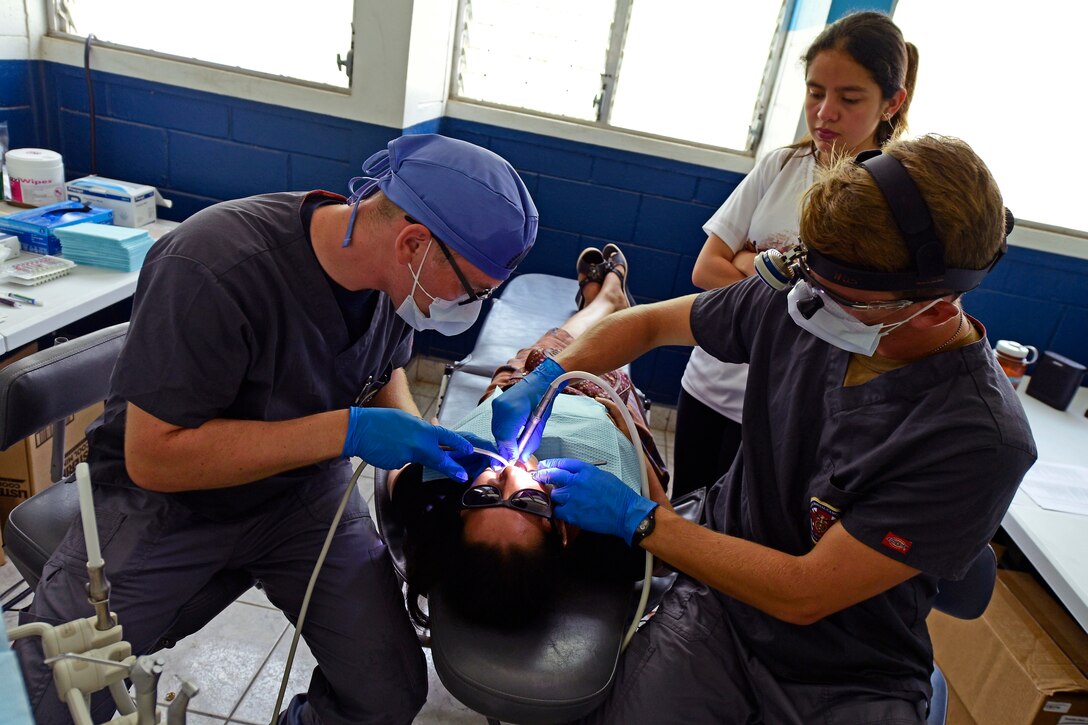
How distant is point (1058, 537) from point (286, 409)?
73.0 inches

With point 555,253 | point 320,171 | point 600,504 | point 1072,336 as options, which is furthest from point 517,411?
point 1072,336

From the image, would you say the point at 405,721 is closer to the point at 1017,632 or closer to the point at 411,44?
the point at 1017,632

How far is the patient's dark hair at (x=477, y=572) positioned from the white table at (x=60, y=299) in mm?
1099

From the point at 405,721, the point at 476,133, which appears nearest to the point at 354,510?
the point at 405,721

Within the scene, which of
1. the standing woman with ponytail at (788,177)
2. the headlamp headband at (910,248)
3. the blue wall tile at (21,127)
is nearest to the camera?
the headlamp headband at (910,248)

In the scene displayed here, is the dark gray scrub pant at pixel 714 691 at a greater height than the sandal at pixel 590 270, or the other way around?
the sandal at pixel 590 270

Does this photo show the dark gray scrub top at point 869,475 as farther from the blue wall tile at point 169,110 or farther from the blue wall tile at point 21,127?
the blue wall tile at point 21,127

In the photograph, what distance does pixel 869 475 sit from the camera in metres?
1.20

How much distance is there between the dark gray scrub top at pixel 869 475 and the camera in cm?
113

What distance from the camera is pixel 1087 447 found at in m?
2.30

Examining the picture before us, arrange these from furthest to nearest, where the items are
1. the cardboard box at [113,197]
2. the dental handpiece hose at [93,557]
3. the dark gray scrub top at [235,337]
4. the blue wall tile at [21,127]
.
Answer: the blue wall tile at [21,127] < the cardboard box at [113,197] < the dark gray scrub top at [235,337] < the dental handpiece hose at [93,557]

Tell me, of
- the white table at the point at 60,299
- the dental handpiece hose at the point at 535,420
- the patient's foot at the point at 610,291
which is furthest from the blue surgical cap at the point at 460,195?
the patient's foot at the point at 610,291

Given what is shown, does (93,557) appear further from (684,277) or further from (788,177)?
(684,277)

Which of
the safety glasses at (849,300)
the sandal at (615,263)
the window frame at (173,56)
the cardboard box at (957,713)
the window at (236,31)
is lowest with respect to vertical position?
the cardboard box at (957,713)
